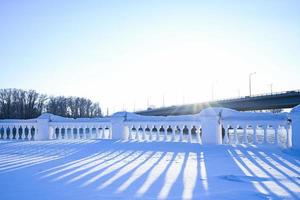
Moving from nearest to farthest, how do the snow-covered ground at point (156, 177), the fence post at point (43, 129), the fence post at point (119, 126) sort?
the snow-covered ground at point (156, 177)
the fence post at point (119, 126)
the fence post at point (43, 129)

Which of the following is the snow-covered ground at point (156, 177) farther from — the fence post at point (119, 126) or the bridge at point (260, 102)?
the bridge at point (260, 102)

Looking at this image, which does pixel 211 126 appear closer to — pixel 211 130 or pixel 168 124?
pixel 211 130

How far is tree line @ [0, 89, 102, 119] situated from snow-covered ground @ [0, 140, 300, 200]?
67.9 metres

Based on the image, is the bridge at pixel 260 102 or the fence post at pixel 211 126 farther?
the bridge at pixel 260 102

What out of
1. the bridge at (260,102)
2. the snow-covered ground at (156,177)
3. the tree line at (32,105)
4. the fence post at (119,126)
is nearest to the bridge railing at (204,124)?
the fence post at (119,126)

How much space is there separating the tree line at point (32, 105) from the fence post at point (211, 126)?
214ft

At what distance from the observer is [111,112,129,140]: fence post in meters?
14.6

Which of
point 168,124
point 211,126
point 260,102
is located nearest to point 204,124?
point 211,126

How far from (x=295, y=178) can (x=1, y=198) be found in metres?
4.95

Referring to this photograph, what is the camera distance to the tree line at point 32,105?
73.3 metres

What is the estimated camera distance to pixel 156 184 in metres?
5.27

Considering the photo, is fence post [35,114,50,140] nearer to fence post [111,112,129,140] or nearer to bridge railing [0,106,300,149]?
bridge railing [0,106,300,149]

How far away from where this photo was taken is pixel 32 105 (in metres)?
78.6

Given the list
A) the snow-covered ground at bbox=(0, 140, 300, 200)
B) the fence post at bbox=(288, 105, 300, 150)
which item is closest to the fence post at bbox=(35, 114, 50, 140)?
the snow-covered ground at bbox=(0, 140, 300, 200)
